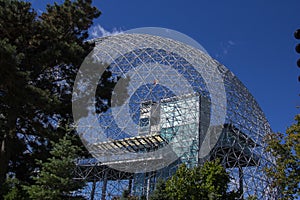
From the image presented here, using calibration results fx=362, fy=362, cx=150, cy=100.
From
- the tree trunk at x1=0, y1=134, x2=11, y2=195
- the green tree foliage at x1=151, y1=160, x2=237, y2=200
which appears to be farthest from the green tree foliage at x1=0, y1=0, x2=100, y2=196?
the green tree foliage at x1=151, y1=160, x2=237, y2=200

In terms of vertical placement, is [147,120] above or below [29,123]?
above

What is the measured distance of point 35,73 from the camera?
56.2 feet

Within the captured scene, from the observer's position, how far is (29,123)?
17.1 meters

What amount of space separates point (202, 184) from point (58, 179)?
569 centimetres

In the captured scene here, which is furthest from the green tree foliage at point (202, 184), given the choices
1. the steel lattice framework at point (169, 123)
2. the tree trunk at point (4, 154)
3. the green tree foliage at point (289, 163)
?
the steel lattice framework at point (169, 123)

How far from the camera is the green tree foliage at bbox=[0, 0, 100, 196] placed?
1523cm

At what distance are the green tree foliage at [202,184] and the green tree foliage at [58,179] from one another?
155 inches

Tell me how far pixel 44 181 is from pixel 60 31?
7447 mm

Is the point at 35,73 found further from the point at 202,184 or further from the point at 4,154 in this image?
the point at 202,184

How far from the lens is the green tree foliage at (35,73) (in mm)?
15227

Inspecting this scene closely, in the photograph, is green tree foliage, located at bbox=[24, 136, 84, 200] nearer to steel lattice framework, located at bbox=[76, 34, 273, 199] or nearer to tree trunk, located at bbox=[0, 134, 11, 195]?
tree trunk, located at bbox=[0, 134, 11, 195]

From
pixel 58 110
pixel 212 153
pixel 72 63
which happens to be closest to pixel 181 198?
pixel 58 110

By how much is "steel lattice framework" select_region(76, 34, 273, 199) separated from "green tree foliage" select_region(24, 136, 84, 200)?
12.7 m

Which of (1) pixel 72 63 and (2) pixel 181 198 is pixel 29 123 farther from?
(2) pixel 181 198
